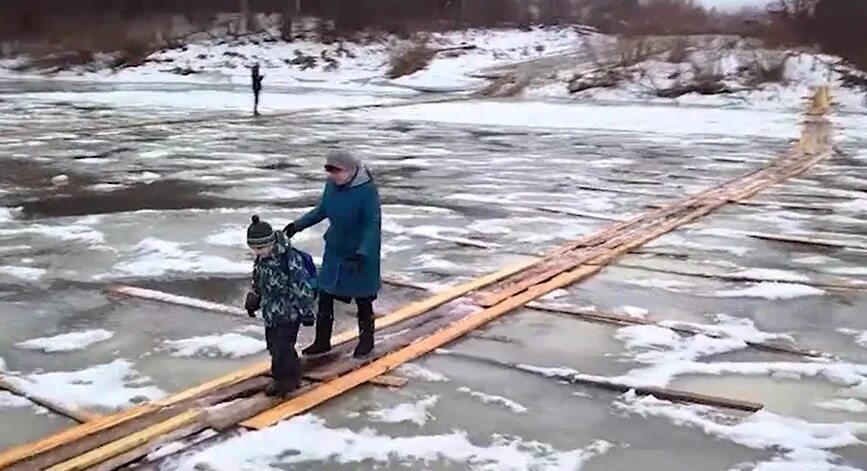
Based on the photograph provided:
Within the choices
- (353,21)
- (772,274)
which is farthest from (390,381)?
(353,21)

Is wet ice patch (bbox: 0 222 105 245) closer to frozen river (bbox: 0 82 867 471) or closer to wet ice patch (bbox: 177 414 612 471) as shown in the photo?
frozen river (bbox: 0 82 867 471)

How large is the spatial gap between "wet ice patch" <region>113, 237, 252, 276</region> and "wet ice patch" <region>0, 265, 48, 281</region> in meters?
0.59

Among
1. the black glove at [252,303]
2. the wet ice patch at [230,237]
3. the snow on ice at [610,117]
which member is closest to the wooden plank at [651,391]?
the black glove at [252,303]

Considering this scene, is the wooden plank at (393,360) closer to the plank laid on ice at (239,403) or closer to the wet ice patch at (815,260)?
the plank laid on ice at (239,403)

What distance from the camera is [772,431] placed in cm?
569

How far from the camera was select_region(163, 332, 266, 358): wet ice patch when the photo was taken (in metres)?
6.83

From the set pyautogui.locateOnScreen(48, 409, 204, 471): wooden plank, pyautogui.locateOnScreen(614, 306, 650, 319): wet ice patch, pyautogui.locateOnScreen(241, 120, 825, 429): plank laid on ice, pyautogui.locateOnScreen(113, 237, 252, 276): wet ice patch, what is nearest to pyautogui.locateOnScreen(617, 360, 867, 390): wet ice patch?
pyautogui.locateOnScreen(614, 306, 650, 319): wet ice patch

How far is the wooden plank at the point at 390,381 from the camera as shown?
6281 mm

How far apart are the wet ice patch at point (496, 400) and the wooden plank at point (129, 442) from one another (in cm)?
146

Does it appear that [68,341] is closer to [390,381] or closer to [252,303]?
[252,303]

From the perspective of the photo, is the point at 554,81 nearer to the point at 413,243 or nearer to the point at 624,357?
the point at 413,243

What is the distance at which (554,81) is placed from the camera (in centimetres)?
4041

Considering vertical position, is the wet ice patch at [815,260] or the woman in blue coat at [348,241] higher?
the woman in blue coat at [348,241]

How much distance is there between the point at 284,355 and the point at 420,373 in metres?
0.90
